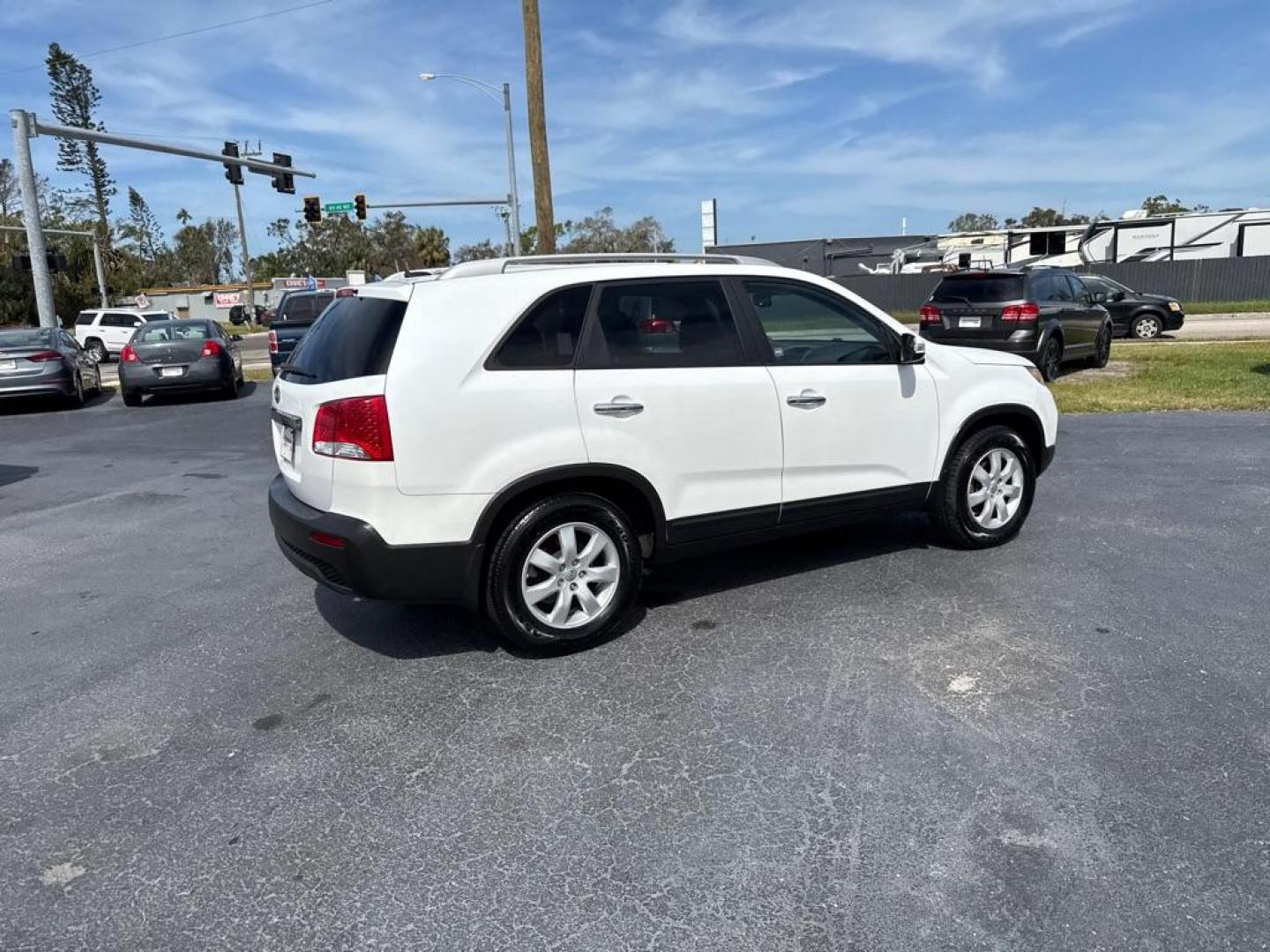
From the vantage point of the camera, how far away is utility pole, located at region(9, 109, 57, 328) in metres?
20.3

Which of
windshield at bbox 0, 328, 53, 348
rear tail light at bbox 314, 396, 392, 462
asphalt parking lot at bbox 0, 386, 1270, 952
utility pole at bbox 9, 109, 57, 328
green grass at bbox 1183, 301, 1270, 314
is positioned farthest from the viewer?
green grass at bbox 1183, 301, 1270, 314

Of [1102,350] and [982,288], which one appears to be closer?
[982,288]

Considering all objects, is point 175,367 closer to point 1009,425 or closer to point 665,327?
point 665,327

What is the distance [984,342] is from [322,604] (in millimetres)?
10628

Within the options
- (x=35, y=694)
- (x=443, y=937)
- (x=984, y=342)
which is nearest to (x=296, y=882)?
(x=443, y=937)

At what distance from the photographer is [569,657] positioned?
4.28m

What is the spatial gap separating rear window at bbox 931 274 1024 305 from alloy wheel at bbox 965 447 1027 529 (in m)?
8.12

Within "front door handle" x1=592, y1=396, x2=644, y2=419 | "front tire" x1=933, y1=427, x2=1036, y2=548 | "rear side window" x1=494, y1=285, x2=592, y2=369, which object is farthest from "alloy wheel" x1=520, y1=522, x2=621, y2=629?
"front tire" x1=933, y1=427, x2=1036, y2=548

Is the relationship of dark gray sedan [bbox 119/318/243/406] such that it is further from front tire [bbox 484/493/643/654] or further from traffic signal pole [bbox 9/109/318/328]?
front tire [bbox 484/493/643/654]

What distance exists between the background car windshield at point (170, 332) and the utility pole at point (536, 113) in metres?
6.30

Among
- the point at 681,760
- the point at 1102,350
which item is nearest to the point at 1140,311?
the point at 1102,350

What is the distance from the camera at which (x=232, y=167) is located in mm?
24812

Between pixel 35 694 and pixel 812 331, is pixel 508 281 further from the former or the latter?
pixel 35 694

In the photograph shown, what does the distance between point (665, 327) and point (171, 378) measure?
1291cm
